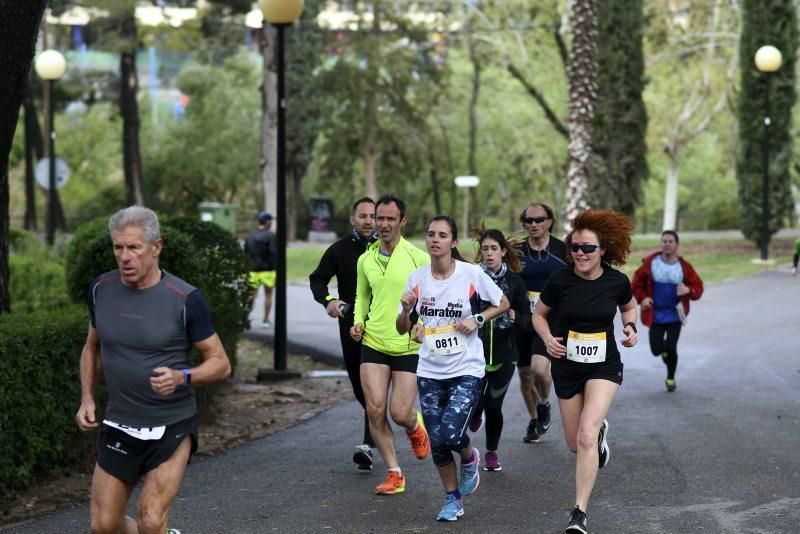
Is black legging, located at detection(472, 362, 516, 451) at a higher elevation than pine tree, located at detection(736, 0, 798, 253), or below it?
below

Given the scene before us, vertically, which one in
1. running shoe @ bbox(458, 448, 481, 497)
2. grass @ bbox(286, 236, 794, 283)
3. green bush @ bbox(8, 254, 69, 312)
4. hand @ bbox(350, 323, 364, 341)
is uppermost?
hand @ bbox(350, 323, 364, 341)

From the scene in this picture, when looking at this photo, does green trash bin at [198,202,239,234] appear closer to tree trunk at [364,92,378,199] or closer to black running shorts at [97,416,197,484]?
tree trunk at [364,92,378,199]

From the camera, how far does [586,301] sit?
27.0 ft

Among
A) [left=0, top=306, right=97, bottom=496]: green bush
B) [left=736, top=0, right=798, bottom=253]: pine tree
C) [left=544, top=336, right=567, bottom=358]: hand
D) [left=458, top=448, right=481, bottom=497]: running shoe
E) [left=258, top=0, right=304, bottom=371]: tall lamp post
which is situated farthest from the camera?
[left=736, top=0, right=798, bottom=253]: pine tree

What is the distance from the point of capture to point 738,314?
2306 centimetres

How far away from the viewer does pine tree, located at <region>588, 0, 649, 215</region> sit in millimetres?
→ 38906

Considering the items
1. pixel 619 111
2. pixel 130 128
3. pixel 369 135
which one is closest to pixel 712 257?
pixel 619 111

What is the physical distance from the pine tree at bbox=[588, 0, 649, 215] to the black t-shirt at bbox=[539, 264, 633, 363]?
101 feet

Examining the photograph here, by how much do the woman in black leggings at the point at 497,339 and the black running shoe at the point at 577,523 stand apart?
7.20 feet

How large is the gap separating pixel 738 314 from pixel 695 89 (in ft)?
92.8

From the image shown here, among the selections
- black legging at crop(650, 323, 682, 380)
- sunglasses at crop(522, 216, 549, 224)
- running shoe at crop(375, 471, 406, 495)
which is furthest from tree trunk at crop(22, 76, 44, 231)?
running shoe at crop(375, 471, 406, 495)

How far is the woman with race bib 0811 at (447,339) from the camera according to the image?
328 inches

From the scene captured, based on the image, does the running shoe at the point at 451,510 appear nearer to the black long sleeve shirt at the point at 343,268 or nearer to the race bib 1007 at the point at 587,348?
the race bib 1007 at the point at 587,348

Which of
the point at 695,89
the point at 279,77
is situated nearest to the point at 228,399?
the point at 279,77
